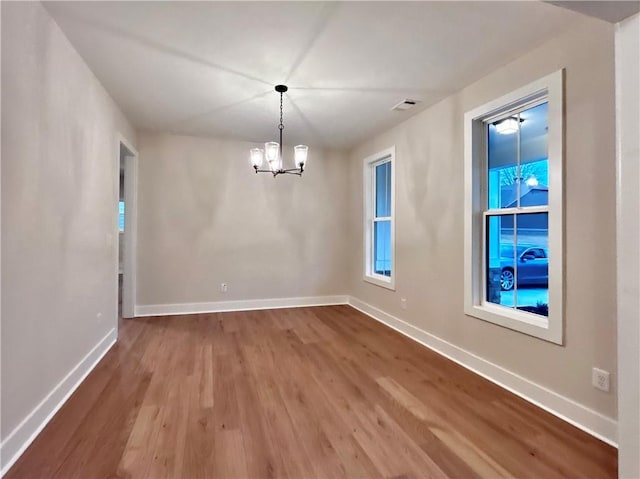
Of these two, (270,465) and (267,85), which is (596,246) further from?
(267,85)

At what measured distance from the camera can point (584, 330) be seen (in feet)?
6.84

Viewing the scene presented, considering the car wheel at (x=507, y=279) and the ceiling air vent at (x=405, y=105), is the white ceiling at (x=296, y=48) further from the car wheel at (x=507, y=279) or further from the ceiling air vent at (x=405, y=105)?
the car wheel at (x=507, y=279)

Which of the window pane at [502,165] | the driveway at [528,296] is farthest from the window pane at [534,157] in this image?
the driveway at [528,296]

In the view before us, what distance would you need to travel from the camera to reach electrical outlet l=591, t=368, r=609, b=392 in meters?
1.95

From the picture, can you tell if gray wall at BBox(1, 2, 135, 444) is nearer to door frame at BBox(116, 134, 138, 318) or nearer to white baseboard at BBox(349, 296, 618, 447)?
door frame at BBox(116, 134, 138, 318)

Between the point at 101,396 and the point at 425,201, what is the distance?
3.41m

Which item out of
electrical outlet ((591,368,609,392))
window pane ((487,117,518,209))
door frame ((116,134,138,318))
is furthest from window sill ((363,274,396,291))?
door frame ((116,134,138,318))

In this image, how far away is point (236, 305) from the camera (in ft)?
16.6

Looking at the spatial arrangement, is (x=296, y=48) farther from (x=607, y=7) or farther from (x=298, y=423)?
(x=298, y=423)

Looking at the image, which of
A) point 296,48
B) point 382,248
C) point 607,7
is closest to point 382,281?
Answer: point 382,248

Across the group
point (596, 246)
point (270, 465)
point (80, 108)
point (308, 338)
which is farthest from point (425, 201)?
point (80, 108)

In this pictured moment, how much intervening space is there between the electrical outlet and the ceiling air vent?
9.02ft

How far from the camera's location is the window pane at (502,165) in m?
2.71

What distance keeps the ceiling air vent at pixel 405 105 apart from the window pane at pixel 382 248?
1604mm
